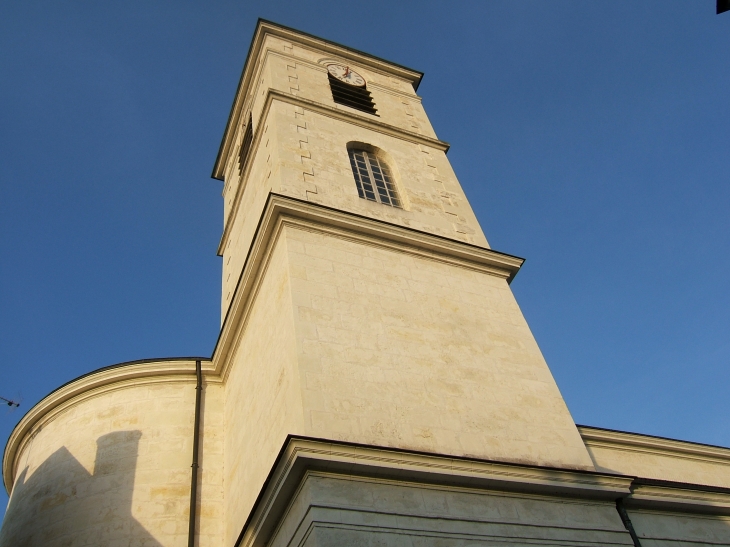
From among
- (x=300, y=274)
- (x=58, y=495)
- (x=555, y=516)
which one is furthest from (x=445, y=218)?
(x=58, y=495)

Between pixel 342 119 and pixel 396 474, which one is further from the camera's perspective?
pixel 342 119

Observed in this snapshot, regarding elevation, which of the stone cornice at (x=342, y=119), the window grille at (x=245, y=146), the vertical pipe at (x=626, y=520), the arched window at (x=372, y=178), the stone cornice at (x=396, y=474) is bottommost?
the vertical pipe at (x=626, y=520)

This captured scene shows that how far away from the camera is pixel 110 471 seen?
12203 mm

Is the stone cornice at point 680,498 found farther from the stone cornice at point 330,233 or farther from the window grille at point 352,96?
the window grille at point 352,96

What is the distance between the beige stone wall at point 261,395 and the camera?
10.1m

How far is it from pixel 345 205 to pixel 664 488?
306 inches

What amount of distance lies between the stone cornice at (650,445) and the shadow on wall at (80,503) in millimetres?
8375

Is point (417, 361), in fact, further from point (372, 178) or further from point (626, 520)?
point (372, 178)

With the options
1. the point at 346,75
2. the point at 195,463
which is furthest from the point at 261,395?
the point at 346,75

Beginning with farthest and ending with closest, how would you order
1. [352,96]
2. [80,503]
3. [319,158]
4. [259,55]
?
[259,55] < [352,96] < [319,158] < [80,503]

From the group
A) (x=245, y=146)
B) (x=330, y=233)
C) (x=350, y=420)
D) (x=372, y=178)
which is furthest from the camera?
(x=245, y=146)

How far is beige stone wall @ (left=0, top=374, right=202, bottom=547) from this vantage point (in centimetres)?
1144

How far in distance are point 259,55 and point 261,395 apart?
1361 centimetres

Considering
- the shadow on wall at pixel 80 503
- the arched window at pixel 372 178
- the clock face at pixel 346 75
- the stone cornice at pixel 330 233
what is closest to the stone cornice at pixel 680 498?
the stone cornice at pixel 330 233
